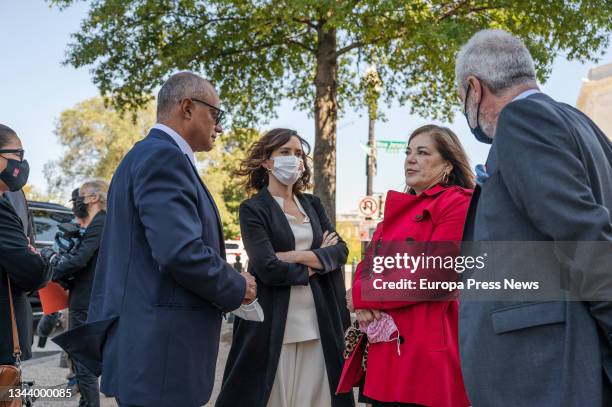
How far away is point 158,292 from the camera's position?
2633 millimetres

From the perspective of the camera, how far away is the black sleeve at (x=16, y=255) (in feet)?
11.4

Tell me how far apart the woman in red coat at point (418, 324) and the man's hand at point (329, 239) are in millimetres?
797

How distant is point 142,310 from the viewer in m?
2.61

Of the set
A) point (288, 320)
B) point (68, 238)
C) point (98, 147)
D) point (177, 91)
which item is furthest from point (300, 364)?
point (98, 147)

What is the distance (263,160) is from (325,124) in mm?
6737

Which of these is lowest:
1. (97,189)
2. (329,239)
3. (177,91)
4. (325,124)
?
(329,239)

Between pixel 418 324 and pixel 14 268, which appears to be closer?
pixel 418 324

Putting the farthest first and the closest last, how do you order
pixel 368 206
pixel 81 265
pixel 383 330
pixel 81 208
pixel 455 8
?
pixel 368 206 < pixel 455 8 < pixel 81 208 < pixel 81 265 < pixel 383 330

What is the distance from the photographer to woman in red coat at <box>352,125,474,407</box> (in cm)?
294

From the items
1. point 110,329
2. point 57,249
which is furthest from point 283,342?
point 57,249

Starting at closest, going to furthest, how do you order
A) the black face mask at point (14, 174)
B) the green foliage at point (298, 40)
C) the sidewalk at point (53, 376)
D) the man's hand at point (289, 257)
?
the black face mask at point (14, 174) < the man's hand at point (289, 257) < the sidewalk at point (53, 376) < the green foliage at point (298, 40)

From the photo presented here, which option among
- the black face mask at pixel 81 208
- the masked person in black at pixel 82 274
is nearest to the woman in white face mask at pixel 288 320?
the masked person in black at pixel 82 274

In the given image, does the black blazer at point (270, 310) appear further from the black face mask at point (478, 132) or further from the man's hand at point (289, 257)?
the black face mask at point (478, 132)

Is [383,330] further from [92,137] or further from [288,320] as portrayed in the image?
[92,137]
